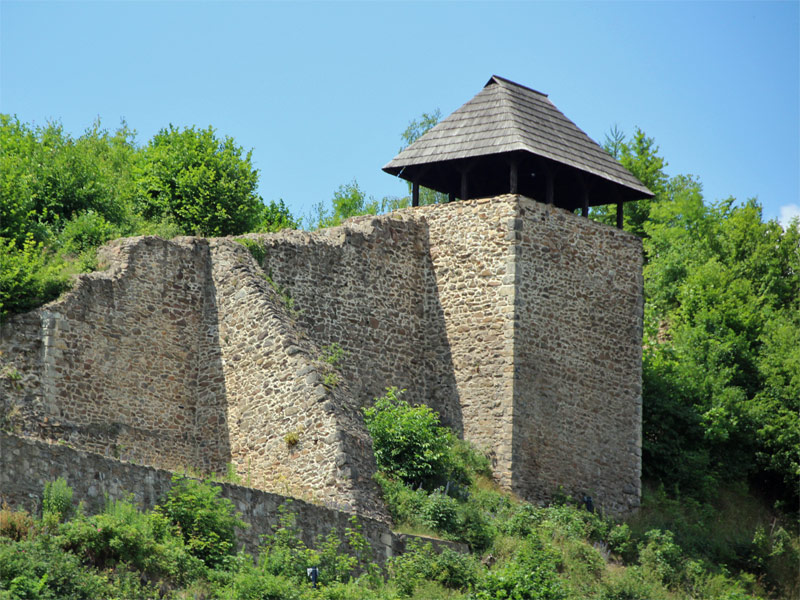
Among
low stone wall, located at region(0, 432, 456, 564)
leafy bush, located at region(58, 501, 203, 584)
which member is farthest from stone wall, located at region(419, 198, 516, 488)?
leafy bush, located at region(58, 501, 203, 584)

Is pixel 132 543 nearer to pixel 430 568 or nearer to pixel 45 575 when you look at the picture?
Answer: pixel 45 575

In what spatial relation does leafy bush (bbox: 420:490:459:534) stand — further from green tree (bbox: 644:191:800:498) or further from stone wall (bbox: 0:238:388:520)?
green tree (bbox: 644:191:800:498)

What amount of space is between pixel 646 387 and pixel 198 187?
413 inches

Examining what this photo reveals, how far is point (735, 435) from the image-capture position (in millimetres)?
32500

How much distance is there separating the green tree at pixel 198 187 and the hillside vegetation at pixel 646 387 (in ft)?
0.14

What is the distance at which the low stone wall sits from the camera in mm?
16578

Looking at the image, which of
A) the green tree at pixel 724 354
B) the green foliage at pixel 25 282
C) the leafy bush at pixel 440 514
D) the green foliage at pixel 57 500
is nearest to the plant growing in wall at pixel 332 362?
the leafy bush at pixel 440 514

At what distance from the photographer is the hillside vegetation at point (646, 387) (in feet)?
77.0

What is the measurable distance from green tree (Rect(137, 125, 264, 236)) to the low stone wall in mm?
12021

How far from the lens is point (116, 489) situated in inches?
693

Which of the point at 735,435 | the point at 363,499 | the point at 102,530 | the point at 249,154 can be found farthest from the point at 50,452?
the point at 735,435

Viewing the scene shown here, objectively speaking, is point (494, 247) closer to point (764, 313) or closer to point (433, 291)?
point (433, 291)

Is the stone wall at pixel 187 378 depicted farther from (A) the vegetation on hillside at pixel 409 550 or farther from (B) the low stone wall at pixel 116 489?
(A) the vegetation on hillside at pixel 409 550

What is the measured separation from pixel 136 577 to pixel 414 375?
1174 centimetres
